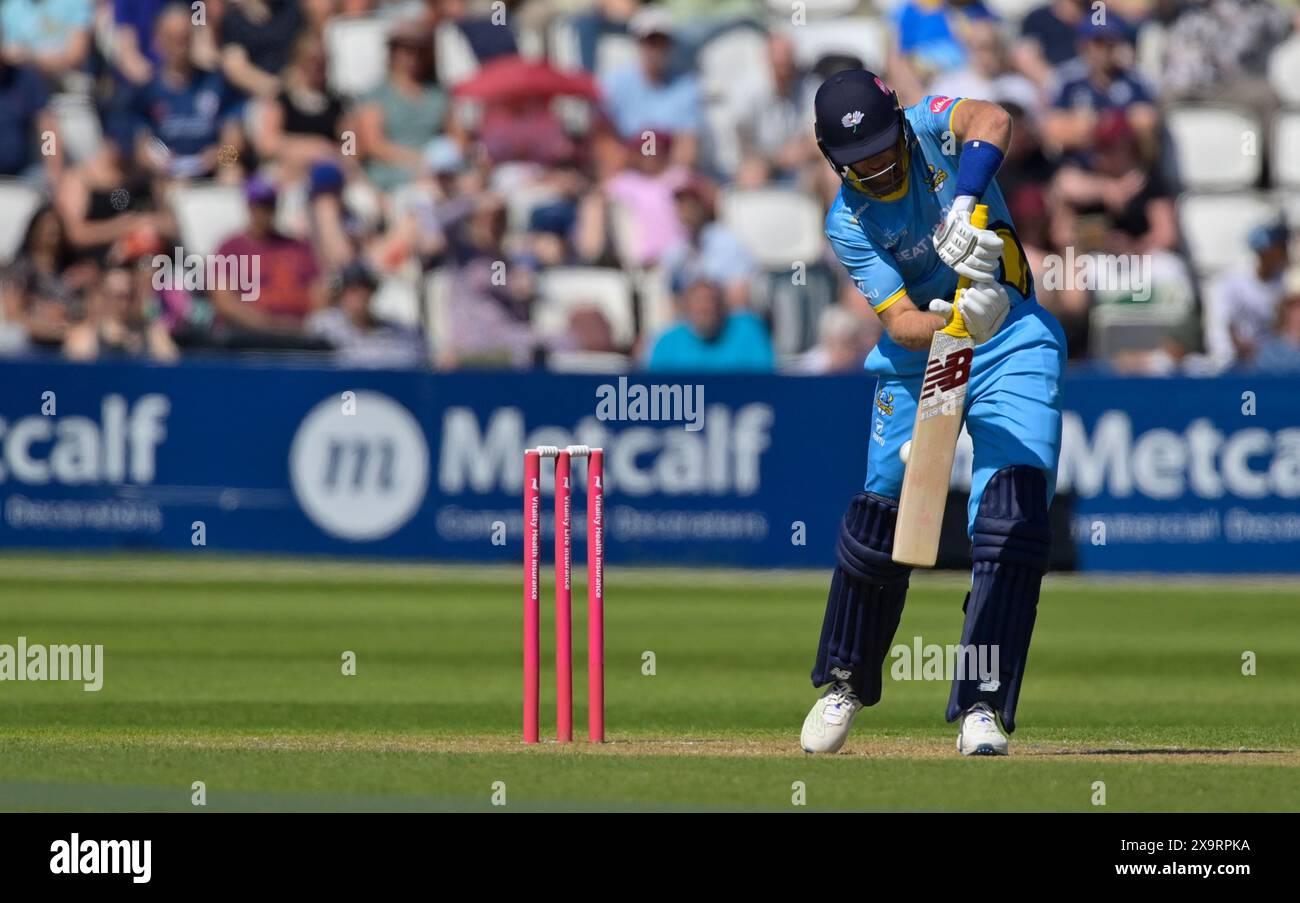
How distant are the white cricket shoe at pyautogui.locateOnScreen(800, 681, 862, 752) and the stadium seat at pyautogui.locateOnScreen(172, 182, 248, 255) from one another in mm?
12879

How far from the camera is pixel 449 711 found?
1044 cm

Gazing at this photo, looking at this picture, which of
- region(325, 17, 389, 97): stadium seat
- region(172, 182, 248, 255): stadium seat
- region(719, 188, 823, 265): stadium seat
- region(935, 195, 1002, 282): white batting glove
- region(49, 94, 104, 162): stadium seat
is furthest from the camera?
region(325, 17, 389, 97): stadium seat

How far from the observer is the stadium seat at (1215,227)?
2016cm

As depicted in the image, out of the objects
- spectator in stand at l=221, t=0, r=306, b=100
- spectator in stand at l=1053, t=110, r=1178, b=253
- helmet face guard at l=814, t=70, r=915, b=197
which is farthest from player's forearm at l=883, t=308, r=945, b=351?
spectator in stand at l=221, t=0, r=306, b=100

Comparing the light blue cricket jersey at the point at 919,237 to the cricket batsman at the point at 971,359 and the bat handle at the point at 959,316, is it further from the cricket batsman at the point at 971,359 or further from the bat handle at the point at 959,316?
the bat handle at the point at 959,316

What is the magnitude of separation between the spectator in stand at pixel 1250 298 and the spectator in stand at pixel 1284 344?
20cm

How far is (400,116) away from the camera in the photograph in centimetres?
2102

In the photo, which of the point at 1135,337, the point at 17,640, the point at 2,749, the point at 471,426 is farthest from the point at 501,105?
the point at 2,749

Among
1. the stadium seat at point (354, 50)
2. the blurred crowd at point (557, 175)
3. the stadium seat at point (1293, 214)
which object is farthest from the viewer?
the stadium seat at point (354, 50)

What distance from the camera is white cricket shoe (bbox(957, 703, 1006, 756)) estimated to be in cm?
806

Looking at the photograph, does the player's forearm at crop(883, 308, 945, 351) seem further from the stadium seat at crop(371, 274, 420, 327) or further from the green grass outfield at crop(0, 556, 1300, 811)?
the stadium seat at crop(371, 274, 420, 327)

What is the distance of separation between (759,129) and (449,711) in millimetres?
11247

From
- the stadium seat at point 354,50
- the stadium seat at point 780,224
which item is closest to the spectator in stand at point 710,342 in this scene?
the stadium seat at point 780,224

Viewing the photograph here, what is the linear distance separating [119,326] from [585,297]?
3769mm
